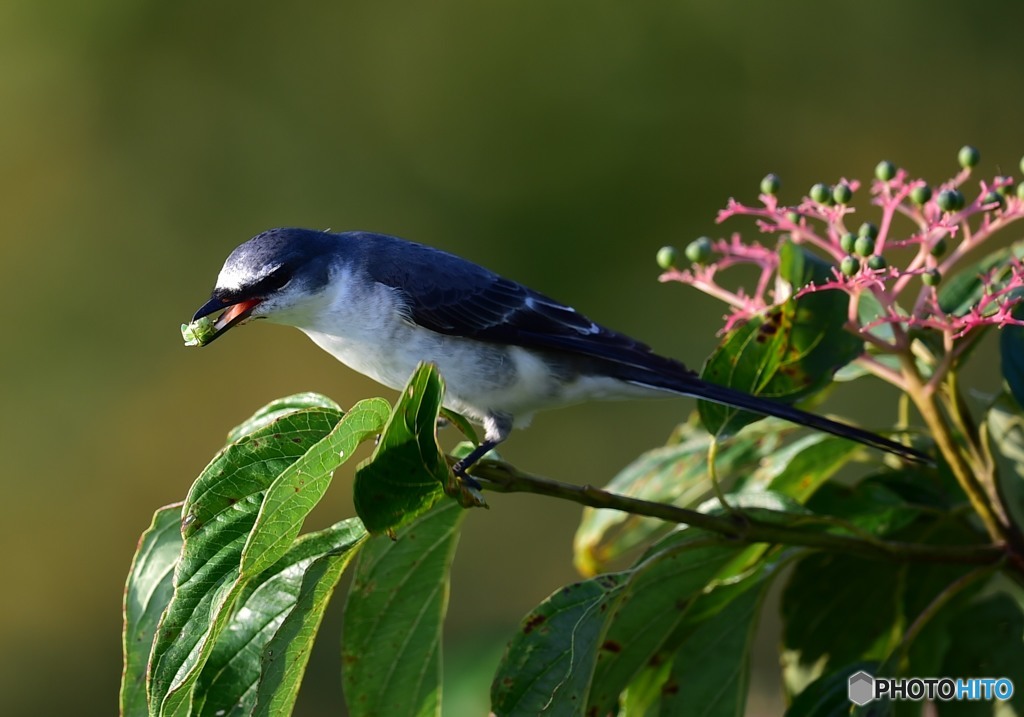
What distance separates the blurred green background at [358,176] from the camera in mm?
6141

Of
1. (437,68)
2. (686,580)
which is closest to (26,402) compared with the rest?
(437,68)

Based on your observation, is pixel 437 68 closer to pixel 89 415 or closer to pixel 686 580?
pixel 89 415

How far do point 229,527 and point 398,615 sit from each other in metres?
0.48

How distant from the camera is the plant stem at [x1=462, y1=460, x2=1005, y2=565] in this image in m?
1.74

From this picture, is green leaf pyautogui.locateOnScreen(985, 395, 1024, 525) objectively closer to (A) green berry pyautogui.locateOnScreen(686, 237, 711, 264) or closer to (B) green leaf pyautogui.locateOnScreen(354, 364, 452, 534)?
(A) green berry pyautogui.locateOnScreen(686, 237, 711, 264)

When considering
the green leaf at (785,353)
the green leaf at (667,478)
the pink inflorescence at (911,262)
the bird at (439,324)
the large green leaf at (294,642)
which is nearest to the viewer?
the large green leaf at (294,642)

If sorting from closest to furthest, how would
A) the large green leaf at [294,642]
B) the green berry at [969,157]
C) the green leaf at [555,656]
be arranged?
the large green leaf at [294,642] → the green leaf at [555,656] → the green berry at [969,157]

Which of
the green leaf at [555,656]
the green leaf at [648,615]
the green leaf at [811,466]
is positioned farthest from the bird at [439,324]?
the green leaf at [555,656]

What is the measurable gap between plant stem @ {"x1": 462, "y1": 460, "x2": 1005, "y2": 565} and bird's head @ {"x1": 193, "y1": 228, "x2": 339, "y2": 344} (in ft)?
3.35

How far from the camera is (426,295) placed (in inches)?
108

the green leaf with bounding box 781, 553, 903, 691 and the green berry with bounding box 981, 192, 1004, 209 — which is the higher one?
the green berry with bounding box 981, 192, 1004, 209

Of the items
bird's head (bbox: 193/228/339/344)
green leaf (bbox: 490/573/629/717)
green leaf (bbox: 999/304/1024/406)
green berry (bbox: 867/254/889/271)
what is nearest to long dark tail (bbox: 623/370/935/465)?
green leaf (bbox: 999/304/1024/406)

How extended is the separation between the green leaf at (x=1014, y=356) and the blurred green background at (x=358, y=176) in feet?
13.2

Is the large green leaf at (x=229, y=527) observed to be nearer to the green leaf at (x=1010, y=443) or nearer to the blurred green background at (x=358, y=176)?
the green leaf at (x=1010, y=443)
